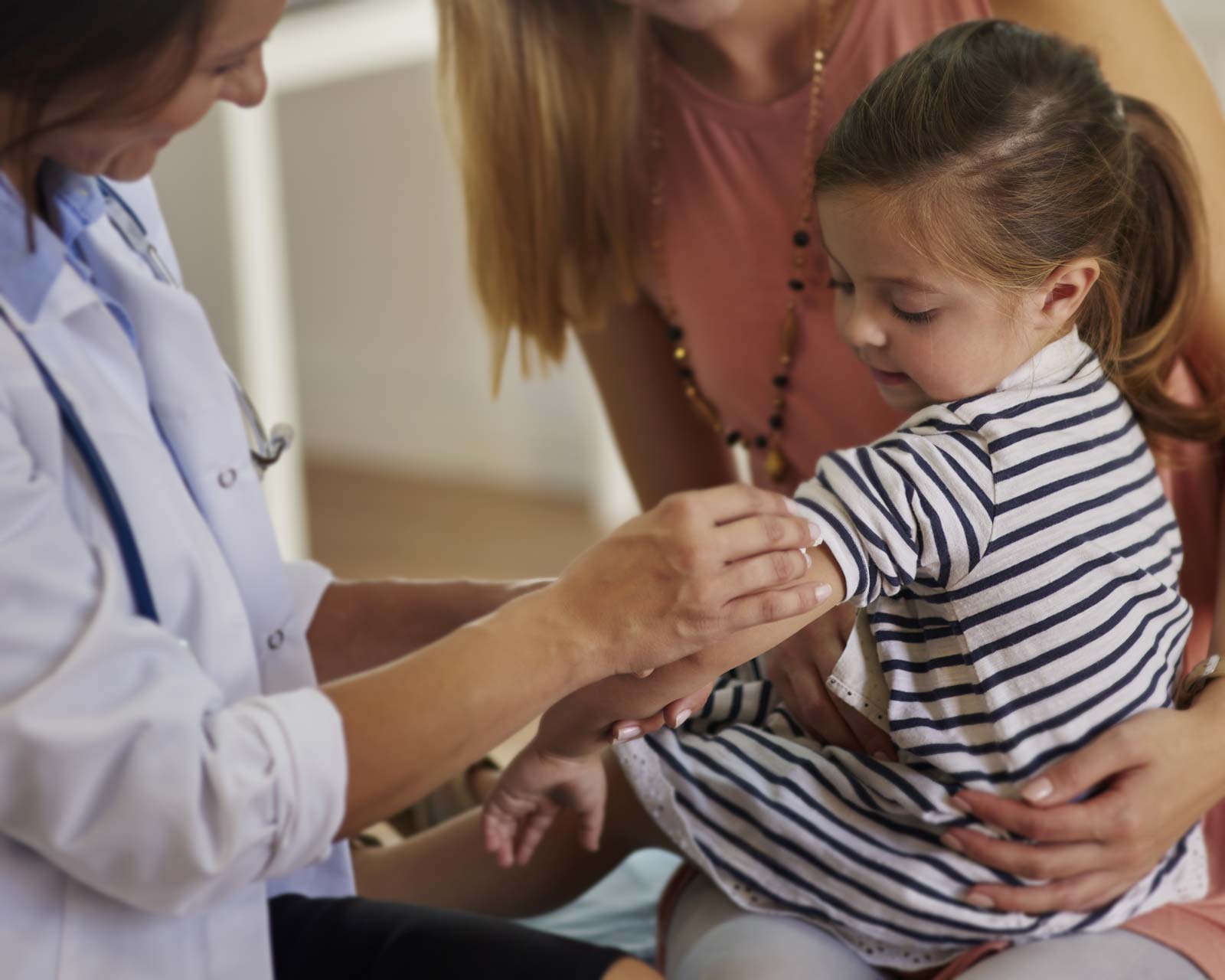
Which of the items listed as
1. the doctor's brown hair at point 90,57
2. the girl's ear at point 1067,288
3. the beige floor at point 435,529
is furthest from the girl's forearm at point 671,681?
the beige floor at point 435,529

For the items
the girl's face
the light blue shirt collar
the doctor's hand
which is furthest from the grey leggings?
the light blue shirt collar

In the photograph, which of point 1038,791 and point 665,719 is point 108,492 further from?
point 1038,791

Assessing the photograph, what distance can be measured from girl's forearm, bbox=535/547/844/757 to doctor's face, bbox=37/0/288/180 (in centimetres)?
49

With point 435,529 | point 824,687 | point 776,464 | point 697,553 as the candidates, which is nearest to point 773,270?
point 776,464

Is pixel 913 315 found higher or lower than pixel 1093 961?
higher

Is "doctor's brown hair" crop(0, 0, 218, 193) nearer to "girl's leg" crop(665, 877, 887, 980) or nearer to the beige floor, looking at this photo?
"girl's leg" crop(665, 877, 887, 980)

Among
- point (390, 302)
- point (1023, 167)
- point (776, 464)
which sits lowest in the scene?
point (776, 464)

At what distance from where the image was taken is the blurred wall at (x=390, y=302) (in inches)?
164

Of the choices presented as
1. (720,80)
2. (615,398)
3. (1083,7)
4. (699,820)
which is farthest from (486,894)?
(1083,7)

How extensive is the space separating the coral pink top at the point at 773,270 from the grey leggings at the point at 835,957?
19 cm

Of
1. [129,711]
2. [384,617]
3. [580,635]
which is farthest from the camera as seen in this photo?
[384,617]

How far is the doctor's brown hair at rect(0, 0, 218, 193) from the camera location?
0.78m

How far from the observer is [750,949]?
1114 millimetres

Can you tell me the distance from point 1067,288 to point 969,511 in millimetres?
211
